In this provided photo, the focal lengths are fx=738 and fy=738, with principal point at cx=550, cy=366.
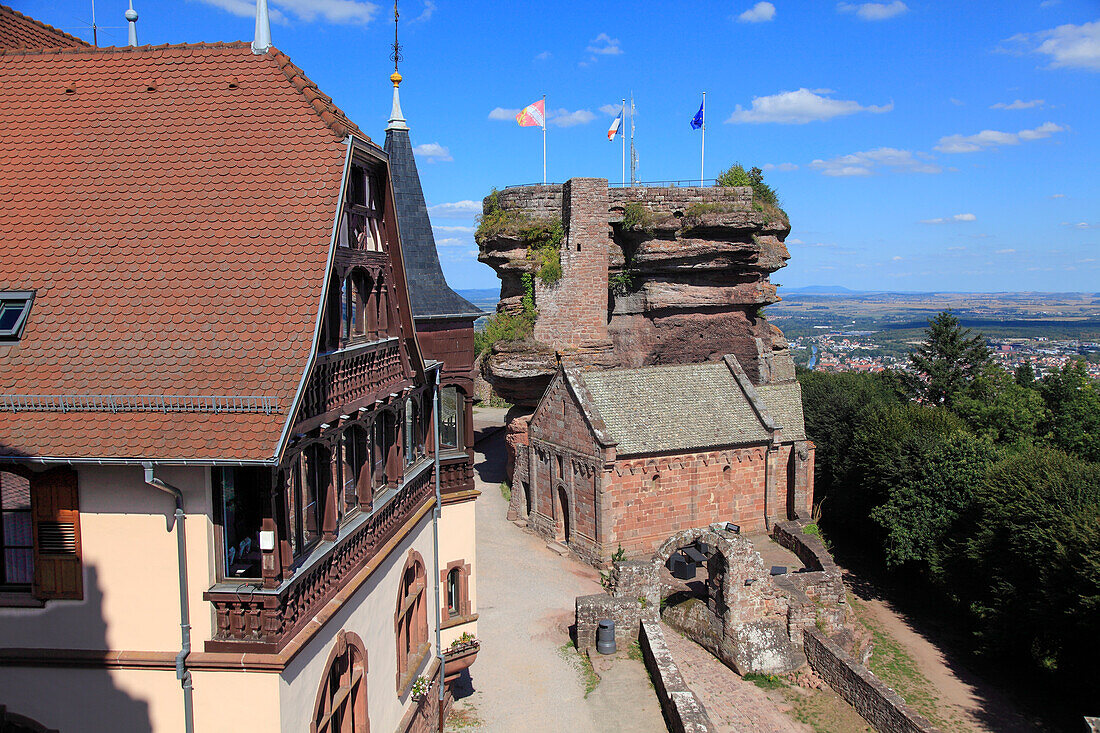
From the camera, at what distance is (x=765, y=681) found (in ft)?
82.7

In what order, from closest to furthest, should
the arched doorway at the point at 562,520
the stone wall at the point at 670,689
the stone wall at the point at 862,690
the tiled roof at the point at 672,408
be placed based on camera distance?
the stone wall at the point at 670,689
the stone wall at the point at 862,690
the tiled roof at the point at 672,408
the arched doorway at the point at 562,520

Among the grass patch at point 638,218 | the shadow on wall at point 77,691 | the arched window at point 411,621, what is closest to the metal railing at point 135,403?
the shadow on wall at point 77,691

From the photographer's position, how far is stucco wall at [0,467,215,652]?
9430mm

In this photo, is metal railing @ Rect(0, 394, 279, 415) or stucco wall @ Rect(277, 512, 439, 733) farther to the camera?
stucco wall @ Rect(277, 512, 439, 733)

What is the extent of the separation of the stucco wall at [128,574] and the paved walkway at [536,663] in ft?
42.8

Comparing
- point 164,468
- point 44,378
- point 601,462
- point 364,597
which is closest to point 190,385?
point 164,468

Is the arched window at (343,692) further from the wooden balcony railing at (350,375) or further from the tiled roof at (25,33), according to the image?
the tiled roof at (25,33)

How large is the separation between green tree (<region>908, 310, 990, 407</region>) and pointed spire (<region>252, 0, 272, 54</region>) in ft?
214

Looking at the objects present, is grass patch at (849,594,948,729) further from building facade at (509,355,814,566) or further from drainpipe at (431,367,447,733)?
drainpipe at (431,367,447,733)

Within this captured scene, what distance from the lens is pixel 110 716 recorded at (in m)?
9.68

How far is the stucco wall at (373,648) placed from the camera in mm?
9945

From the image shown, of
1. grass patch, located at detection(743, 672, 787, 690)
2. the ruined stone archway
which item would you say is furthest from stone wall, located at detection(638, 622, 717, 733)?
grass patch, located at detection(743, 672, 787, 690)

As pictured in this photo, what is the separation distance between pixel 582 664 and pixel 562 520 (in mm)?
10665

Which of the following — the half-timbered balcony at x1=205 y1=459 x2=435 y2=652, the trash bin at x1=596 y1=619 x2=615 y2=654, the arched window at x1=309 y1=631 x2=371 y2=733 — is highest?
the half-timbered balcony at x1=205 y1=459 x2=435 y2=652
